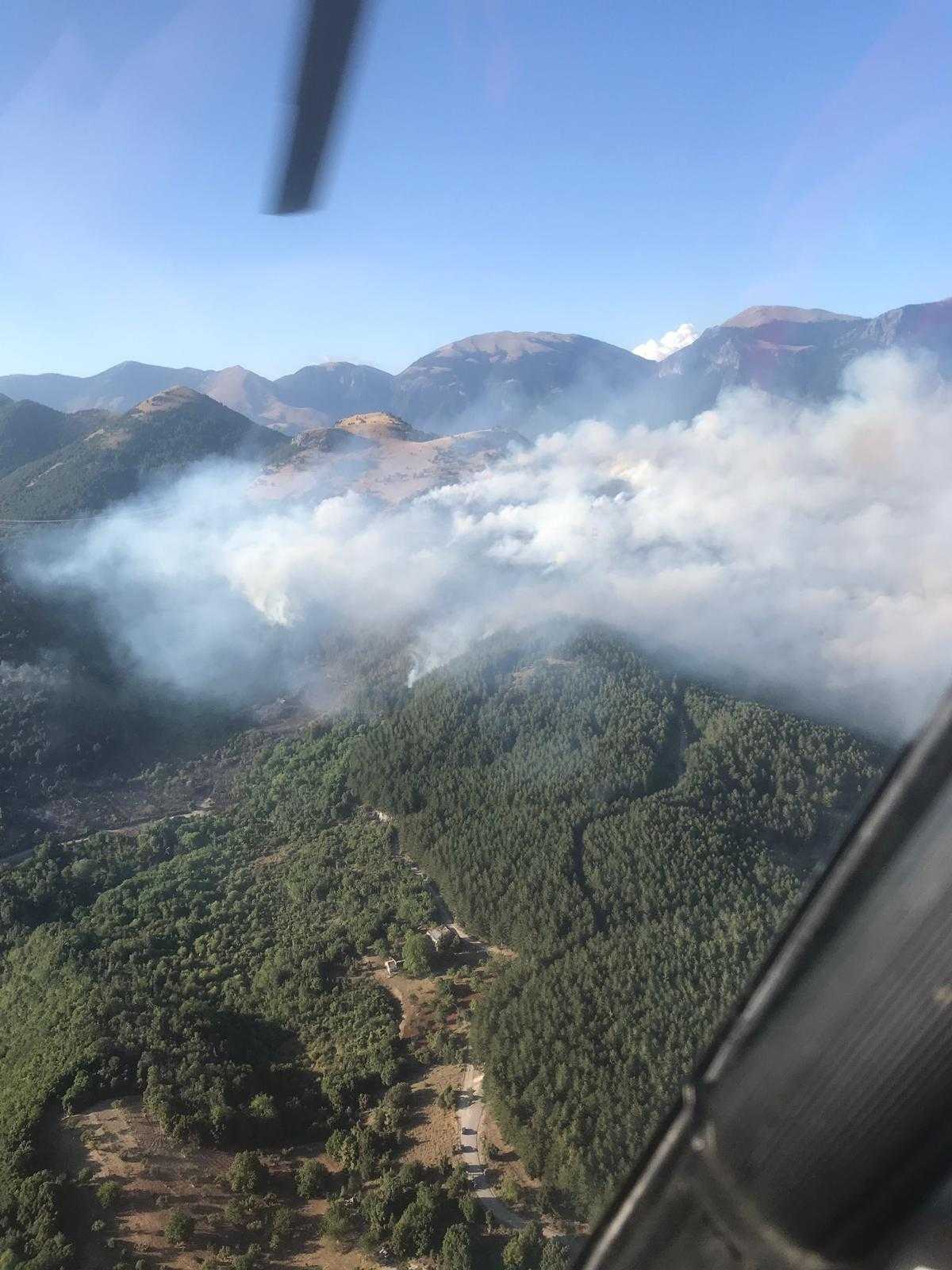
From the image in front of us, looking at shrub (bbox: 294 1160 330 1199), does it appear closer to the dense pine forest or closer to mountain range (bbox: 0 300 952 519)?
the dense pine forest

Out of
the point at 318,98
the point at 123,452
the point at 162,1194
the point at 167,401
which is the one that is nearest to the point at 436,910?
the point at 162,1194

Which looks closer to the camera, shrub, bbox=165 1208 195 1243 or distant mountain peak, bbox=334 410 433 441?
shrub, bbox=165 1208 195 1243

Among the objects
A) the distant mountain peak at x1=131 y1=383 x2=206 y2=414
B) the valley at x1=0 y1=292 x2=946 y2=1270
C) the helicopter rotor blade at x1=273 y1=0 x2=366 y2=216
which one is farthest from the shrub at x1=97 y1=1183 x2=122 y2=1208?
the distant mountain peak at x1=131 y1=383 x2=206 y2=414

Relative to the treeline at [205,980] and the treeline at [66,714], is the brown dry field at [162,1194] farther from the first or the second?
the treeline at [66,714]

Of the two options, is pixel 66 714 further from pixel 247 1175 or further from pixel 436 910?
pixel 247 1175

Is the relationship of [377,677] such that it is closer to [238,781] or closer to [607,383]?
[238,781]

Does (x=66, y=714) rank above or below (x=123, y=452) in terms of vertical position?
below

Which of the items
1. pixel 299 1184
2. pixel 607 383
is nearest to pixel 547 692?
pixel 299 1184
